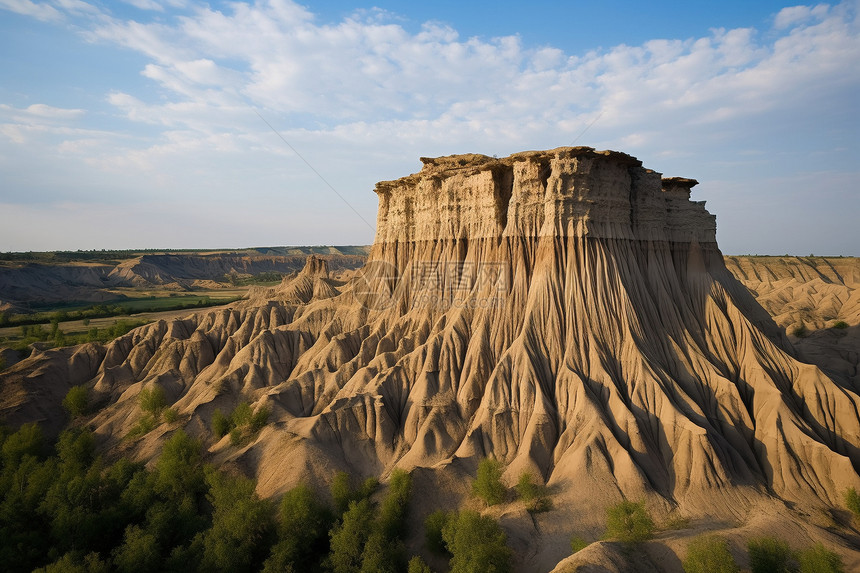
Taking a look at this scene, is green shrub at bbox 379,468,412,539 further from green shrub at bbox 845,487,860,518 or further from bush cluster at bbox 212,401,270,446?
green shrub at bbox 845,487,860,518

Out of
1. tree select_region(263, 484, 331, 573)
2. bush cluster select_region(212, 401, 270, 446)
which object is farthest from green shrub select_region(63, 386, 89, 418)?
tree select_region(263, 484, 331, 573)

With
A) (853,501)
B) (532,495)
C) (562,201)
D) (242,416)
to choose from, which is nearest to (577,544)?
(532,495)

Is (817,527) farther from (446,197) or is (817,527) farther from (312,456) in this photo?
(446,197)

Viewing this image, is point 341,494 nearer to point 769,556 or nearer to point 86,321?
point 769,556

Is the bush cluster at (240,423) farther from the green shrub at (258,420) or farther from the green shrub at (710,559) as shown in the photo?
the green shrub at (710,559)

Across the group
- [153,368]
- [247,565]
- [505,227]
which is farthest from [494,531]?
[153,368]
